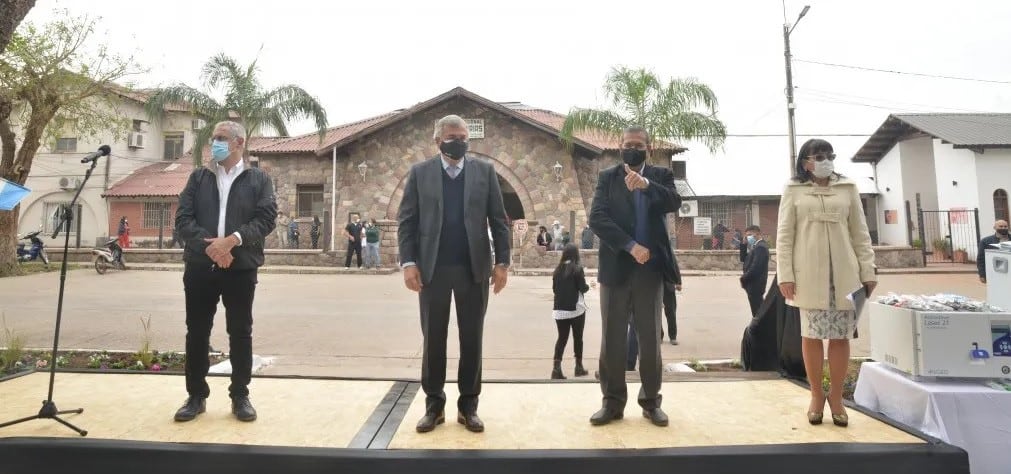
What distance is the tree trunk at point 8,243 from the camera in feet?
48.4

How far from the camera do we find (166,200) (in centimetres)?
2470

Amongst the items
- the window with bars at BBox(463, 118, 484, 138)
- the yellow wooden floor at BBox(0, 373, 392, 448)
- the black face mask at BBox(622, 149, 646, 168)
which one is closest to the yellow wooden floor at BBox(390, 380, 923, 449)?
the yellow wooden floor at BBox(0, 373, 392, 448)

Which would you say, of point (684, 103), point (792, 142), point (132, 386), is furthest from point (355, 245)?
point (792, 142)

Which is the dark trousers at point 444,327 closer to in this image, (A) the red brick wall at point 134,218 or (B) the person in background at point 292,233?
(B) the person in background at point 292,233

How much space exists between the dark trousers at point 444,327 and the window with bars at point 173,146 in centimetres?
3361

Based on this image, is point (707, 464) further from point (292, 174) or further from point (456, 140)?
point (292, 174)

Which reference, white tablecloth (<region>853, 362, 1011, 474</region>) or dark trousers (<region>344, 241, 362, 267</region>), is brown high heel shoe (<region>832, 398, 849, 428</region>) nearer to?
white tablecloth (<region>853, 362, 1011, 474</region>)

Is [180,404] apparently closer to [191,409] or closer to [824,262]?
[191,409]

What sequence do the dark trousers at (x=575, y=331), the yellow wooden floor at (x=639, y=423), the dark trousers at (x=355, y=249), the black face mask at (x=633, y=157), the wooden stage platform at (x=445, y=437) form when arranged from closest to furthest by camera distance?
the wooden stage platform at (x=445, y=437), the yellow wooden floor at (x=639, y=423), the black face mask at (x=633, y=157), the dark trousers at (x=575, y=331), the dark trousers at (x=355, y=249)

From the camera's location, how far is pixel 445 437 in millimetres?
2750

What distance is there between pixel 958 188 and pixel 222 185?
1050 inches

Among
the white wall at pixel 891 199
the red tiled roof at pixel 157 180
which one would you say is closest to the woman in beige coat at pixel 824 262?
the white wall at pixel 891 199

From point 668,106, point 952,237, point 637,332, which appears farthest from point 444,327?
point 952,237

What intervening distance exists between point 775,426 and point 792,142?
15.1m
